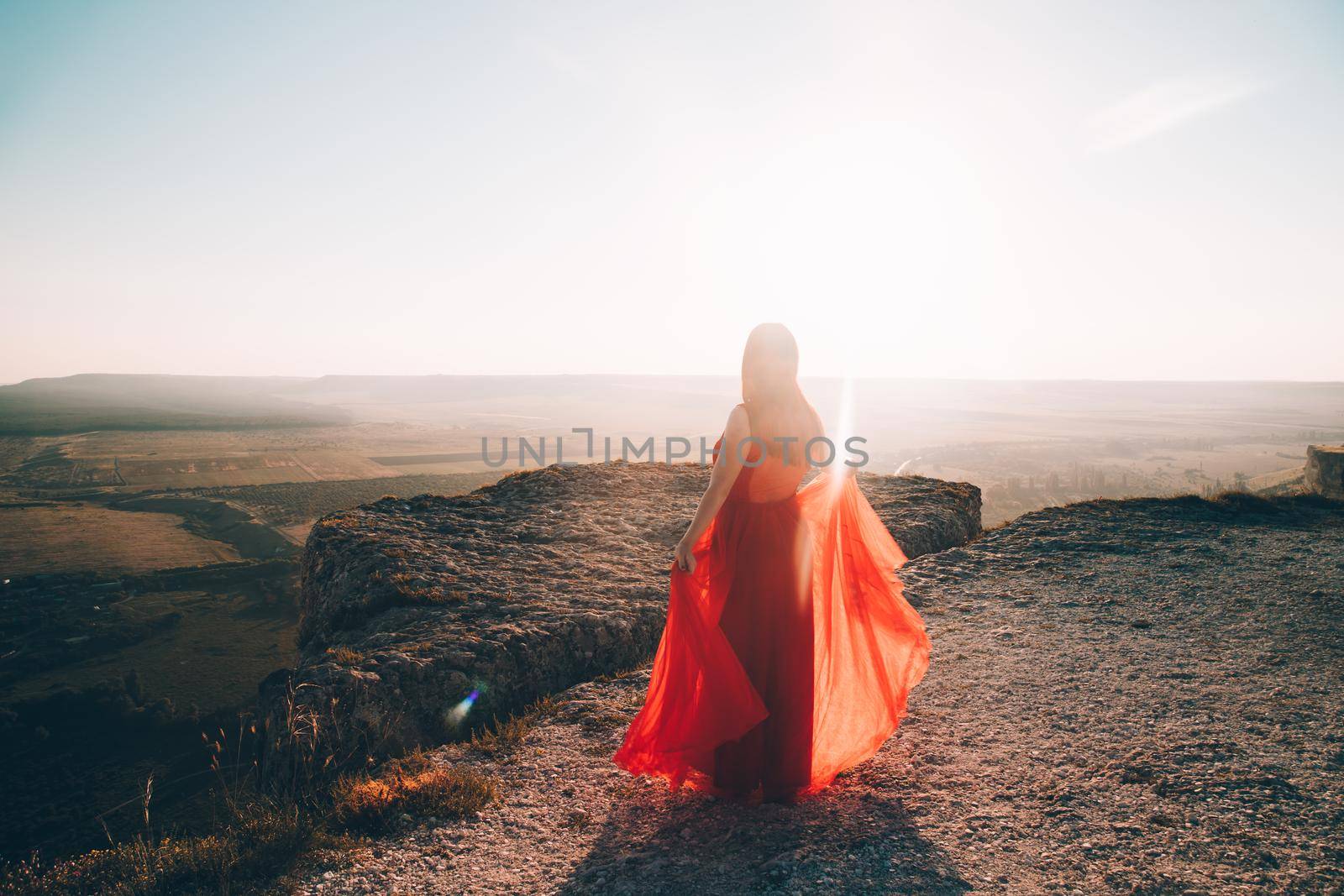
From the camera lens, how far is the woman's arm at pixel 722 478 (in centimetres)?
350

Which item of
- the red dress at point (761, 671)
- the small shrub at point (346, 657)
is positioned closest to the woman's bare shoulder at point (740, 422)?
the red dress at point (761, 671)

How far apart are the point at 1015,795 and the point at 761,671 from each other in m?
1.44

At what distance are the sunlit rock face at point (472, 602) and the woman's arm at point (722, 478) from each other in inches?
101

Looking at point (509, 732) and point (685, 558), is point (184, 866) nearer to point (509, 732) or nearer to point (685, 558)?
point (509, 732)

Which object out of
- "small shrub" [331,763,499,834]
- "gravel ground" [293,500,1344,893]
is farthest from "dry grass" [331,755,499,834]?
"gravel ground" [293,500,1344,893]

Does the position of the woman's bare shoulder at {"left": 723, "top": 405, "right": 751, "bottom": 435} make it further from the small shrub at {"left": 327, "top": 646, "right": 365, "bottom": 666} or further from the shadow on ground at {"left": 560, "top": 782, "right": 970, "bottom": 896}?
the small shrub at {"left": 327, "top": 646, "right": 365, "bottom": 666}

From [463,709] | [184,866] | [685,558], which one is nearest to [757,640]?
[685,558]

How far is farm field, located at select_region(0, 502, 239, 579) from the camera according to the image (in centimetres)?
5009

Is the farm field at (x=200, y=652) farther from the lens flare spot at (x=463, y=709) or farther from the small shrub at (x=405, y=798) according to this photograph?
the small shrub at (x=405, y=798)

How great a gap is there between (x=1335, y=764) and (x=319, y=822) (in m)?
5.39

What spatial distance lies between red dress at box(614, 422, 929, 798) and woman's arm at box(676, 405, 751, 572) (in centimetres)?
11

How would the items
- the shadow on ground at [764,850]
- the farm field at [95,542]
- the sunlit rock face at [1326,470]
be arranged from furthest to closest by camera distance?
the farm field at [95,542] → the sunlit rock face at [1326,470] → the shadow on ground at [764,850]

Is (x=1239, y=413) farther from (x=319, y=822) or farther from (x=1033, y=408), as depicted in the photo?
(x=319, y=822)

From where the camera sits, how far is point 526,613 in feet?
19.7
